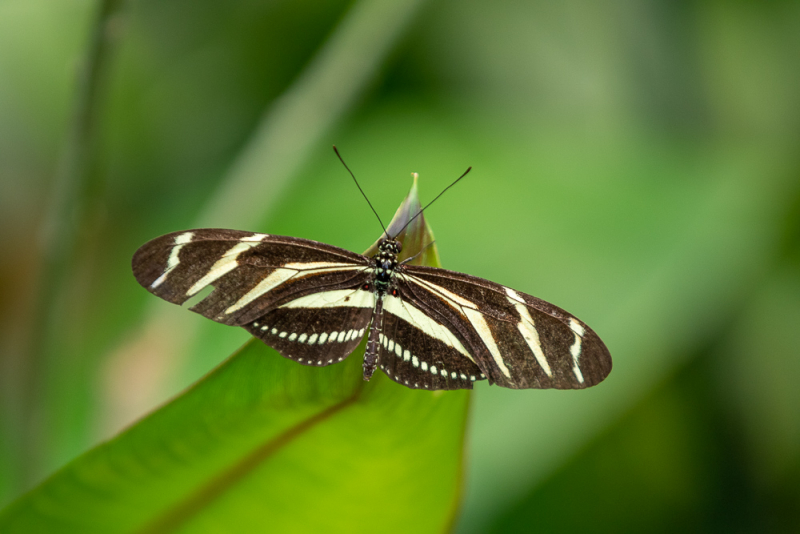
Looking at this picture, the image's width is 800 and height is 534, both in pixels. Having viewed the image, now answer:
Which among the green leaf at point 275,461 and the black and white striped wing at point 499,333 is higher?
the black and white striped wing at point 499,333

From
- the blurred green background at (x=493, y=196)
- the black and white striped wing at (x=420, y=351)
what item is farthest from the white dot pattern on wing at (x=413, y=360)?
the blurred green background at (x=493, y=196)

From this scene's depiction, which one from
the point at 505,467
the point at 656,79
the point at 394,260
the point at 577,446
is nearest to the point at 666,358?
the point at 577,446

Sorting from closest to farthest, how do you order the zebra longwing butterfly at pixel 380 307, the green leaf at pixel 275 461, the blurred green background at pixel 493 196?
the green leaf at pixel 275 461 → the zebra longwing butterfly at pixel 380 307 → the blurred green background at pixel 493 196

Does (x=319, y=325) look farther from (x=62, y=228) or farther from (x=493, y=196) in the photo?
(x=493, y=196)

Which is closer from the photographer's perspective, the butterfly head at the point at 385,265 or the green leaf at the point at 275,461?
the green leaf at the point at 275,461

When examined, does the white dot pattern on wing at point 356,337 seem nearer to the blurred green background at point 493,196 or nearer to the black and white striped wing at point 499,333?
the black and white striped wing at point 499,333

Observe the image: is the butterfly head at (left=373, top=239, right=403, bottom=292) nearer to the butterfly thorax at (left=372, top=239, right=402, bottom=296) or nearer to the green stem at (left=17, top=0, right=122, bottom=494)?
the butterfly thorax at (left=372, top=239, right=402, bottom=296)
